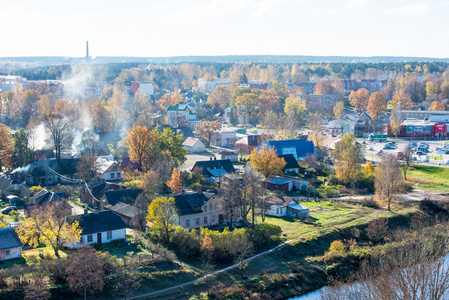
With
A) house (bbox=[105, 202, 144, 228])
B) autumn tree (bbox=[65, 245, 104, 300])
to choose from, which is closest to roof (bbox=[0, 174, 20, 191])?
house (bbox=[105, 202, 144, 228])

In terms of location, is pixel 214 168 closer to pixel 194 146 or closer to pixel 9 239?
pixel 194 146

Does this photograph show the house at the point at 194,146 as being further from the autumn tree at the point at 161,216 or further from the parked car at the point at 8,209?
the autumn tree at the point at 161,216

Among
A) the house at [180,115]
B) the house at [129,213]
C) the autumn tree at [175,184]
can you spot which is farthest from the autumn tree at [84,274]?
the house at [180,115]

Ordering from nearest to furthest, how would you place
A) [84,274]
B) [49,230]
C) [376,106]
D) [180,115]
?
[84,274]
[49,230]
[180,115]
[376,106]

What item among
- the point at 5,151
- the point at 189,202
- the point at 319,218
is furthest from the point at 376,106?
the point at 5,151

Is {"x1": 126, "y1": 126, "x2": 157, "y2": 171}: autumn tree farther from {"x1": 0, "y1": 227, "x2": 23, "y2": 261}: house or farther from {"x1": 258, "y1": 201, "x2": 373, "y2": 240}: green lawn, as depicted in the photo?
{"x1": 0, "y1": 227, "x2": 23, "y2": 261}: house

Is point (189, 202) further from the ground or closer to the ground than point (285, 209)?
further from the ground

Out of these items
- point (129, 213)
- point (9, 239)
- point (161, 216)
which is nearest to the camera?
point (9, 239)
